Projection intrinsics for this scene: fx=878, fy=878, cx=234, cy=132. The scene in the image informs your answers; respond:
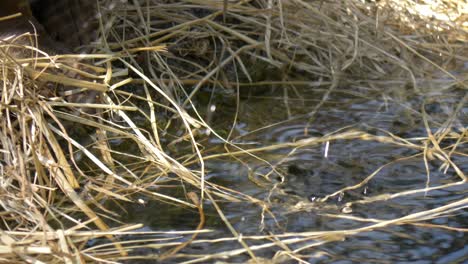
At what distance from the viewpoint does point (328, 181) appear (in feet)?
7.22

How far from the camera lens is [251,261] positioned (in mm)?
1771

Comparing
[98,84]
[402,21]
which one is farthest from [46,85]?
[402,21]

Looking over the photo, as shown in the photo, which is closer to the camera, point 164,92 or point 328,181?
point 328,181

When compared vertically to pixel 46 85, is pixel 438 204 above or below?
below

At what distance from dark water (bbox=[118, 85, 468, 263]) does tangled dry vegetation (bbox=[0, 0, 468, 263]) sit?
3 cm

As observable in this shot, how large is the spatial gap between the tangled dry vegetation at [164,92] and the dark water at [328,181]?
0.03m

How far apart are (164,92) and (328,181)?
2.11 feet

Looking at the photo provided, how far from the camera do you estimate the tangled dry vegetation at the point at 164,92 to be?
1.88 metres

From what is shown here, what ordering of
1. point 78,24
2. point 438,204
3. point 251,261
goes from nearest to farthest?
point 251,261 → point 438,204 → point 78,24

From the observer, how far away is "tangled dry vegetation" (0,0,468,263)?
188cm

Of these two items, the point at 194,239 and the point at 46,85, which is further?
the point at 46,85

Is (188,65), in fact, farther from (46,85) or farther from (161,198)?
(161,198)

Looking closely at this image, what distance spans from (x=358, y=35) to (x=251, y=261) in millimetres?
1521

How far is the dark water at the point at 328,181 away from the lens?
1.84 m
